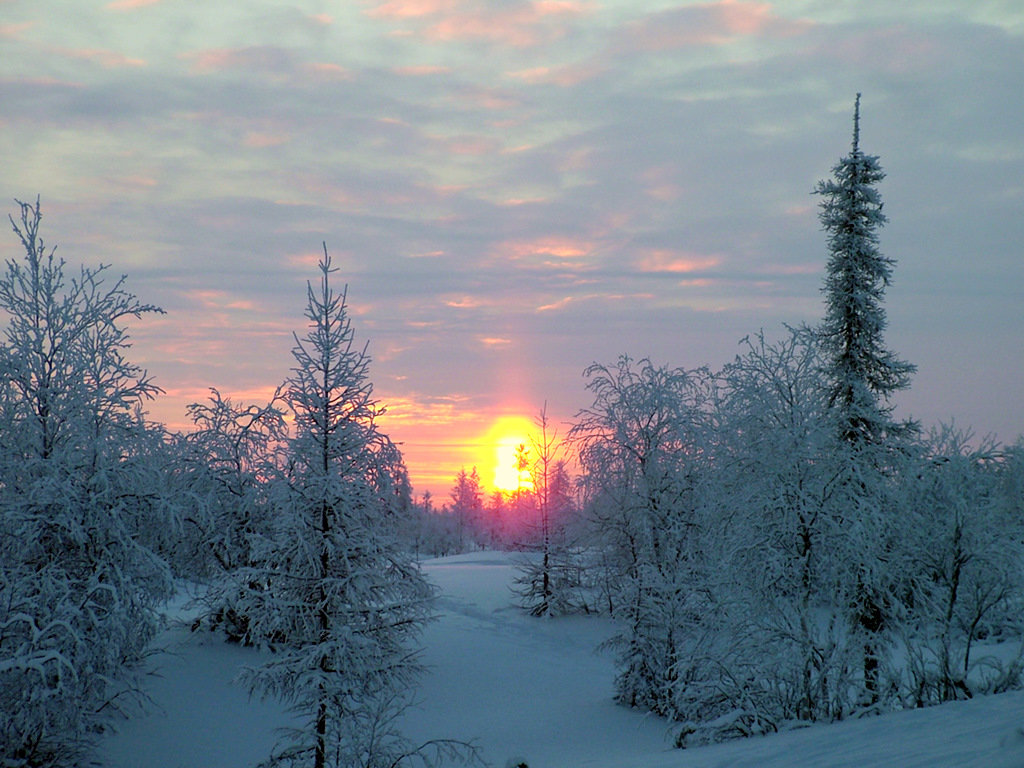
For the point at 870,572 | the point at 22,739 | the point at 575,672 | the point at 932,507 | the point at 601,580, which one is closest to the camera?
the point at 22,739

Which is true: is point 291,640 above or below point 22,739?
above

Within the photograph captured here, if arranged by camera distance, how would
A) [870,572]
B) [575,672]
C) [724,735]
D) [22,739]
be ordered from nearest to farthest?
1. [724,735]
2. [22,739]
3. [870,572]
4. [575,672]

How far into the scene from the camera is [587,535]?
80.0ft

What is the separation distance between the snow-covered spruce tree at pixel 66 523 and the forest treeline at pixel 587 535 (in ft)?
0.18

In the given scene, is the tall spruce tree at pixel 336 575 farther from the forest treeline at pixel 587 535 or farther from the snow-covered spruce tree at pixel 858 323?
the snow-covered spruce tree at pixel 858 323

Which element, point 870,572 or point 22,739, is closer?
point 22,739

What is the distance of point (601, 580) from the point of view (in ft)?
71.0

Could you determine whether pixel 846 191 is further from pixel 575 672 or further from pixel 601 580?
pixel 575 672

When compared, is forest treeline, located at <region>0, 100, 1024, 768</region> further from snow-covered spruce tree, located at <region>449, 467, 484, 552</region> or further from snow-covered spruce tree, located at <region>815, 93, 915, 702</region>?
snow-covered spruce tree, located at <region>449, 467, 484, 552</region>

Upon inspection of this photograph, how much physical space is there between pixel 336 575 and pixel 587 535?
1282cm

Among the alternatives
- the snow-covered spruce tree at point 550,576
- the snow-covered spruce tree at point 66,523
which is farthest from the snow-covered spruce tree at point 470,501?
the snow-covered spruce tree at point 66,523

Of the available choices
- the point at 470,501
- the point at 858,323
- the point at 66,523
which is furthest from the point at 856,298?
the point at 470,501

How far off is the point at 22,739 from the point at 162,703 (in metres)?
5.76

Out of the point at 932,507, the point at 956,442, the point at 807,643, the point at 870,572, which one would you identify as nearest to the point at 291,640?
the point at 807,643
